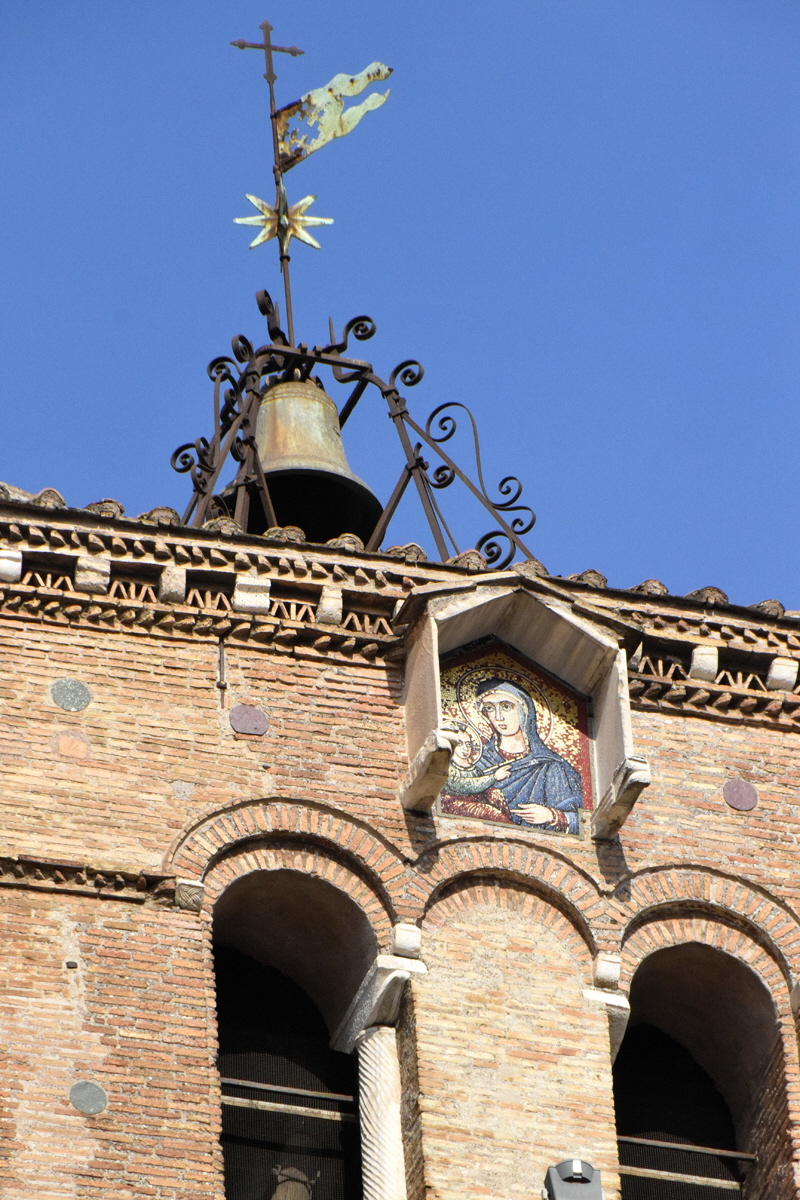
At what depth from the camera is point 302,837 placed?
59.4ft

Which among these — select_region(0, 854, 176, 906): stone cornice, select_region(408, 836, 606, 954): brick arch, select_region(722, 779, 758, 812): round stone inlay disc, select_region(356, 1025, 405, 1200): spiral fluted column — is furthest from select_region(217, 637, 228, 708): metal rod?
select_region(722, 779, 758, 812): round stone inlay disc

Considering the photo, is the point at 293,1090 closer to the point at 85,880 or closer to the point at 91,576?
the point at 85,880

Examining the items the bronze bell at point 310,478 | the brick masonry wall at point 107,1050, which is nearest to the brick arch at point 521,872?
the brick masonry wall at point 107,1050

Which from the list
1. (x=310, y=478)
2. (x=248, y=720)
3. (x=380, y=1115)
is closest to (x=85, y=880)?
(x=248, y=720)

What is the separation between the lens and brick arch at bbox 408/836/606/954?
18.2m

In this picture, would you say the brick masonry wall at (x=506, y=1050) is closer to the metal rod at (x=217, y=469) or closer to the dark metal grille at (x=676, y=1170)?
the dark metal grille at (x=676, y=1170)

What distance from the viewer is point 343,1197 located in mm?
17578

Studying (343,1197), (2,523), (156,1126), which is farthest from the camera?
(2,523)

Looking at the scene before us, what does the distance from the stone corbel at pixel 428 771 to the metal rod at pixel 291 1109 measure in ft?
6.41

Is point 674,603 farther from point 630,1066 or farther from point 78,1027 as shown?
point 78,1027

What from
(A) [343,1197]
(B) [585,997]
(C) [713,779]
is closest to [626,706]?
(C) [713,779]

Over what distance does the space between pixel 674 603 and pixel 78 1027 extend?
545 centimetres

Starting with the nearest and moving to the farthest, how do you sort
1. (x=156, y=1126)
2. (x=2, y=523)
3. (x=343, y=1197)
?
1. (x=156, y=1126)
2. (x=343, y=1197)
3. (x=2, y=523)

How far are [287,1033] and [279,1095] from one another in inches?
21.7
